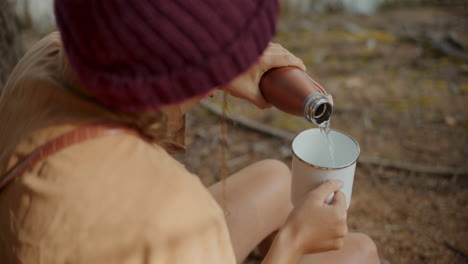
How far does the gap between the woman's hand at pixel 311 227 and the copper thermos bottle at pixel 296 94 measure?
0.26m

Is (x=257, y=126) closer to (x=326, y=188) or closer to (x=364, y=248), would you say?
(x=364, y=248)

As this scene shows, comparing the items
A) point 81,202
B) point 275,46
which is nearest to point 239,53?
point 81,202

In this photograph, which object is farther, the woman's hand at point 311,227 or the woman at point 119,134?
the woman's hand at point 311,227

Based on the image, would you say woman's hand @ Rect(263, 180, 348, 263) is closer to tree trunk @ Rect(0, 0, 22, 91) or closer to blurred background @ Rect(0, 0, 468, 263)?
blurred background @ Rect(0, 0, 468, 263)

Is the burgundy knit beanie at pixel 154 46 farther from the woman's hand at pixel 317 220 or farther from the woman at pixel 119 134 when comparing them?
the woman's hand at pixel 317 220

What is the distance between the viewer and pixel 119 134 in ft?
3.13

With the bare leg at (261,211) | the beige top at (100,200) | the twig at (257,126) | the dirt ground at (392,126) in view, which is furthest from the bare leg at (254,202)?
the twig at (257,126)

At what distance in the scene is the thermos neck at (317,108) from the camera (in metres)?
1.42

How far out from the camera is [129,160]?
0.93 metres

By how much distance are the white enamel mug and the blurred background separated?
66 centimetres

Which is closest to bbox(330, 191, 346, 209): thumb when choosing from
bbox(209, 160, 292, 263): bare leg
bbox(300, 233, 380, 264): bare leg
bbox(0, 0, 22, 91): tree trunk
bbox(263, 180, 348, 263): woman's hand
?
bbox(263, 180, 348, 263): woman's hand

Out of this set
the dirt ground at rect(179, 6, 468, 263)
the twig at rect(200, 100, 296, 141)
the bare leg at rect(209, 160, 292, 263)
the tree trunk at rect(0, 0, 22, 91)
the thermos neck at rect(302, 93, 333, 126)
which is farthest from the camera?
the twig at rect(200, 100, 296, 141)

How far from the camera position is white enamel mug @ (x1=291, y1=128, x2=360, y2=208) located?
53.8 inches

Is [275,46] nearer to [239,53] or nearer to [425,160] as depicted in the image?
[239,53]
